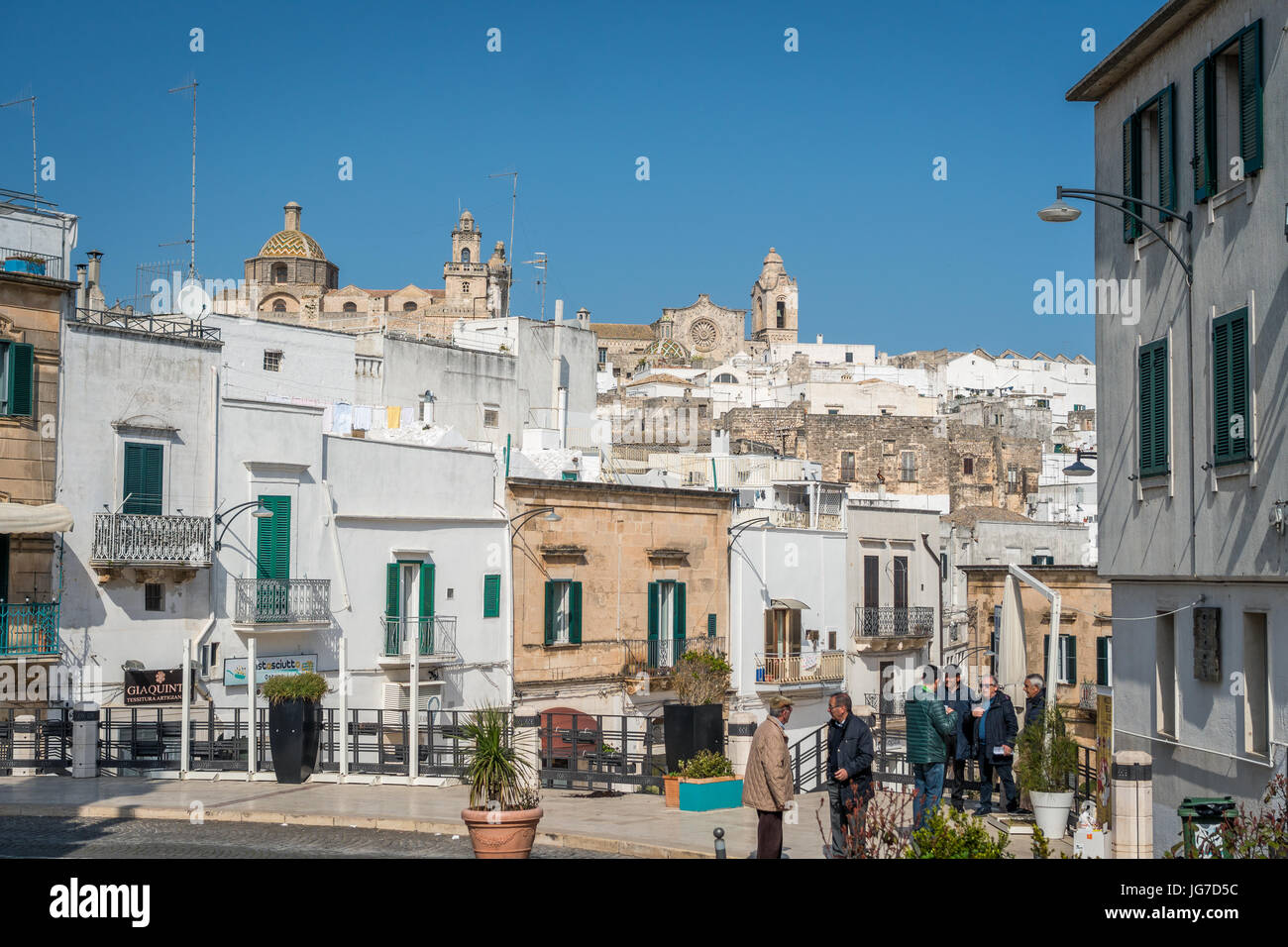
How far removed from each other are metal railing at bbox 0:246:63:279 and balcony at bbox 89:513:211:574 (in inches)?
177

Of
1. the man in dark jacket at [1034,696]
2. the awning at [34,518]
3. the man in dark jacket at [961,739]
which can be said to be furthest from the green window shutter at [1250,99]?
the awning at [34,518]

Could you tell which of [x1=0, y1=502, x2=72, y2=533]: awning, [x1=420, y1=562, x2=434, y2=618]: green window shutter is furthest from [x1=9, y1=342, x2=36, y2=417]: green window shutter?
[x1=420, y1=562, x2=434, y2=618]: green window shutter

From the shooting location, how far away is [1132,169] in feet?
59.6

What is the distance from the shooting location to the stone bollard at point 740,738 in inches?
766

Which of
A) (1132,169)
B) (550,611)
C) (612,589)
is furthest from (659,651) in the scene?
(1132,169)

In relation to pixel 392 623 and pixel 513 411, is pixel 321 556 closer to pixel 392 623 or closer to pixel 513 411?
pixel 392 623

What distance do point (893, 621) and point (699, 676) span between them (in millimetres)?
13896

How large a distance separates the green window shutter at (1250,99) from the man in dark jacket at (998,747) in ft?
20.3

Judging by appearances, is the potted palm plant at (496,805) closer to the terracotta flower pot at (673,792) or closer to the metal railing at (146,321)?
the terracotta flower pot at (673,792)

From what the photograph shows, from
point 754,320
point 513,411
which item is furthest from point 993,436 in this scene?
point 754,320

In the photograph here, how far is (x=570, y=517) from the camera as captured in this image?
36.0 meters

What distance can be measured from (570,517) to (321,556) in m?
7.28

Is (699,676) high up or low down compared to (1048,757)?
down

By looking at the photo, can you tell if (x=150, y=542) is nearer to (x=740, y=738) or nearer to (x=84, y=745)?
(x=84, y=745)
